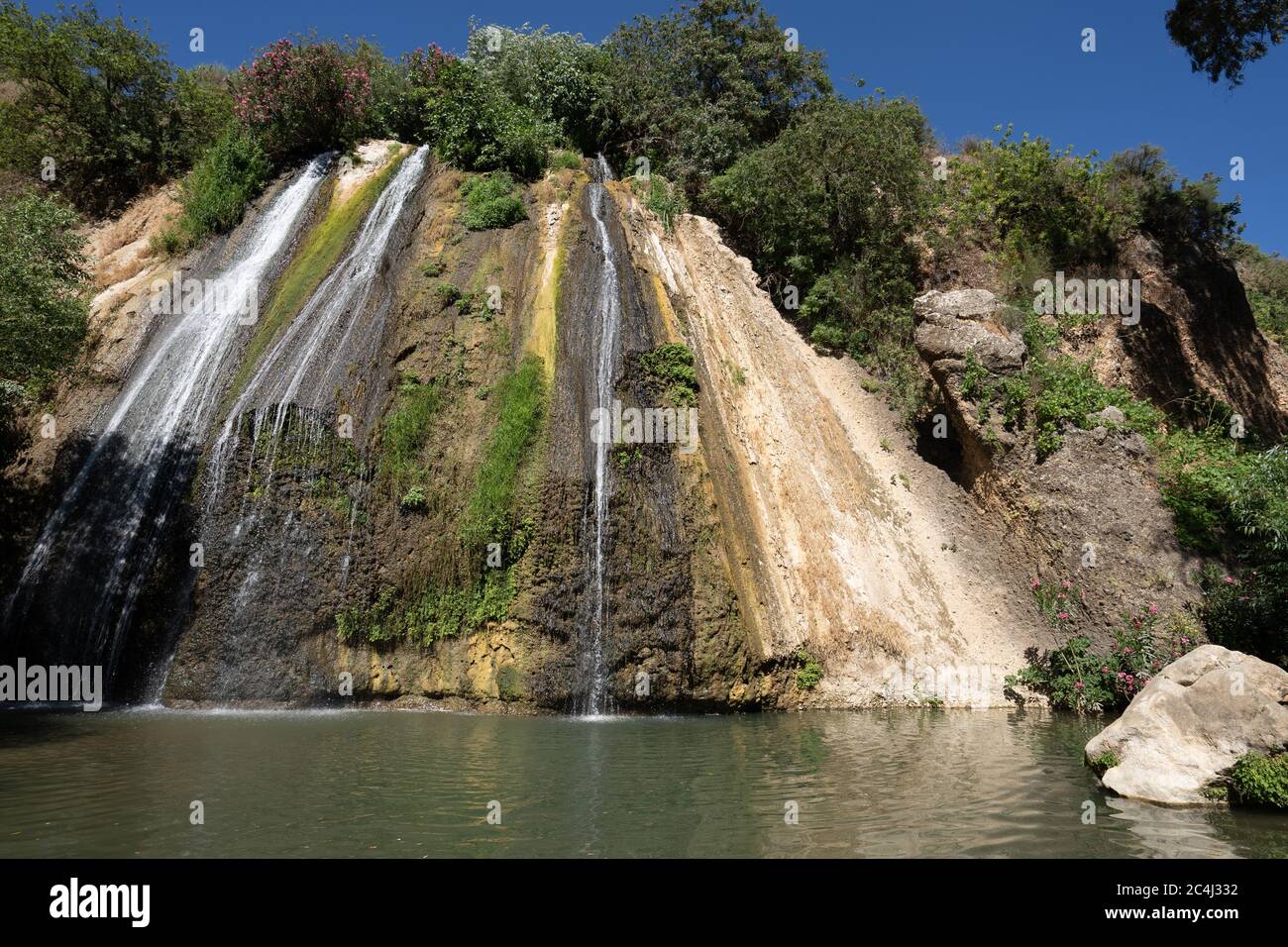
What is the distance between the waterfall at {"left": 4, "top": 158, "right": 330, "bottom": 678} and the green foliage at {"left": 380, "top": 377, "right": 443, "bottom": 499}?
12.1ft

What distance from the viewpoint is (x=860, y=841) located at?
20.7 feet

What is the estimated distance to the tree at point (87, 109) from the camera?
76.8 ft

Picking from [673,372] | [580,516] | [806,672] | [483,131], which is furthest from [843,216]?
[806,672]

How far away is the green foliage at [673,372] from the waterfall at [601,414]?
0.74m

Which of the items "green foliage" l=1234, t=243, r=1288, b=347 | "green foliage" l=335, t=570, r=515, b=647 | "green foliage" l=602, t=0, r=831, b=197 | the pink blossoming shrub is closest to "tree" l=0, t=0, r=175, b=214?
"green foliage" l=602, t=0, r=831, b=197

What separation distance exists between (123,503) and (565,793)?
38.2 ft

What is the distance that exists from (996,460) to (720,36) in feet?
60.7

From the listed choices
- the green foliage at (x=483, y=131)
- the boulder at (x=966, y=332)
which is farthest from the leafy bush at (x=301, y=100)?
the boulder at (x=966, y=332)

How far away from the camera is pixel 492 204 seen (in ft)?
66.4

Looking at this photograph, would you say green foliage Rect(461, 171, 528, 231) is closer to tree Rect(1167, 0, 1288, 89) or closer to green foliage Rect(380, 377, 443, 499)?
green foliage Rect(380, 377, 443, 499)

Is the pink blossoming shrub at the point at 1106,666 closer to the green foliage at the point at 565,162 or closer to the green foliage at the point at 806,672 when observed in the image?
the green foliage at the point at 806,672

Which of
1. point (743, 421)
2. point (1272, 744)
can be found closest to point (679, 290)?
point (743, 421)

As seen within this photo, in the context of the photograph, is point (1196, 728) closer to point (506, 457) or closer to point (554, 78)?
point (506, 457)

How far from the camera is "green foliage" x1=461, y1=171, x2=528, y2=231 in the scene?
65.9ft
